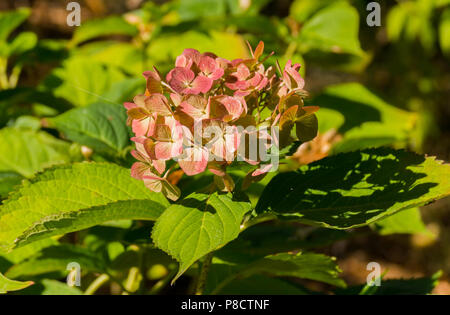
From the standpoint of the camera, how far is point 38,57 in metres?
1.44

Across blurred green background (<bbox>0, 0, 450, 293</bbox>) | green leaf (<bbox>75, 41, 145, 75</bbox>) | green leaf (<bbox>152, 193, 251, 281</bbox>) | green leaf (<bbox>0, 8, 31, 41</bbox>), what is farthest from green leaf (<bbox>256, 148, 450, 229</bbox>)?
green leaf (<bbox>0, 8, 31, 41</bbox>)

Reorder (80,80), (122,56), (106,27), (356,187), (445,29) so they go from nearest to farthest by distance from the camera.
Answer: (356,187)
(80,80)
(106,27)
(122,56)
(445,29)

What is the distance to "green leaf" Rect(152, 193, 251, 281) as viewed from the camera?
66cm

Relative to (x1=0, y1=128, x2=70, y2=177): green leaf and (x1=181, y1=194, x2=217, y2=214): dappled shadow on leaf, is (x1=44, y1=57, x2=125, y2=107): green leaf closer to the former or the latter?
(x1=0, y1=128, x2=70, y2=177): green leaf

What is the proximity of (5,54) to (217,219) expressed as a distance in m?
1.01

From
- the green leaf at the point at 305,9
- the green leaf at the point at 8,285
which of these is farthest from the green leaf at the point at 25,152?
the green leaf at the point at 305,9

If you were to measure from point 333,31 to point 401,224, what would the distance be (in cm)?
62

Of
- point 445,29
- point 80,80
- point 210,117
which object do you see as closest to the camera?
point 210,117

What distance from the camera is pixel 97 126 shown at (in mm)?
968

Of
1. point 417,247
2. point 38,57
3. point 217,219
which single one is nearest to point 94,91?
point 38,57

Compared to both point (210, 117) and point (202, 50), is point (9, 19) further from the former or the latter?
point (210, 117)

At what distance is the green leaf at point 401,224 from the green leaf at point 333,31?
504 mm

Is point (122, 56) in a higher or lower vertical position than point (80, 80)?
higher

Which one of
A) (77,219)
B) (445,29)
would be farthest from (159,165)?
(445,29)
